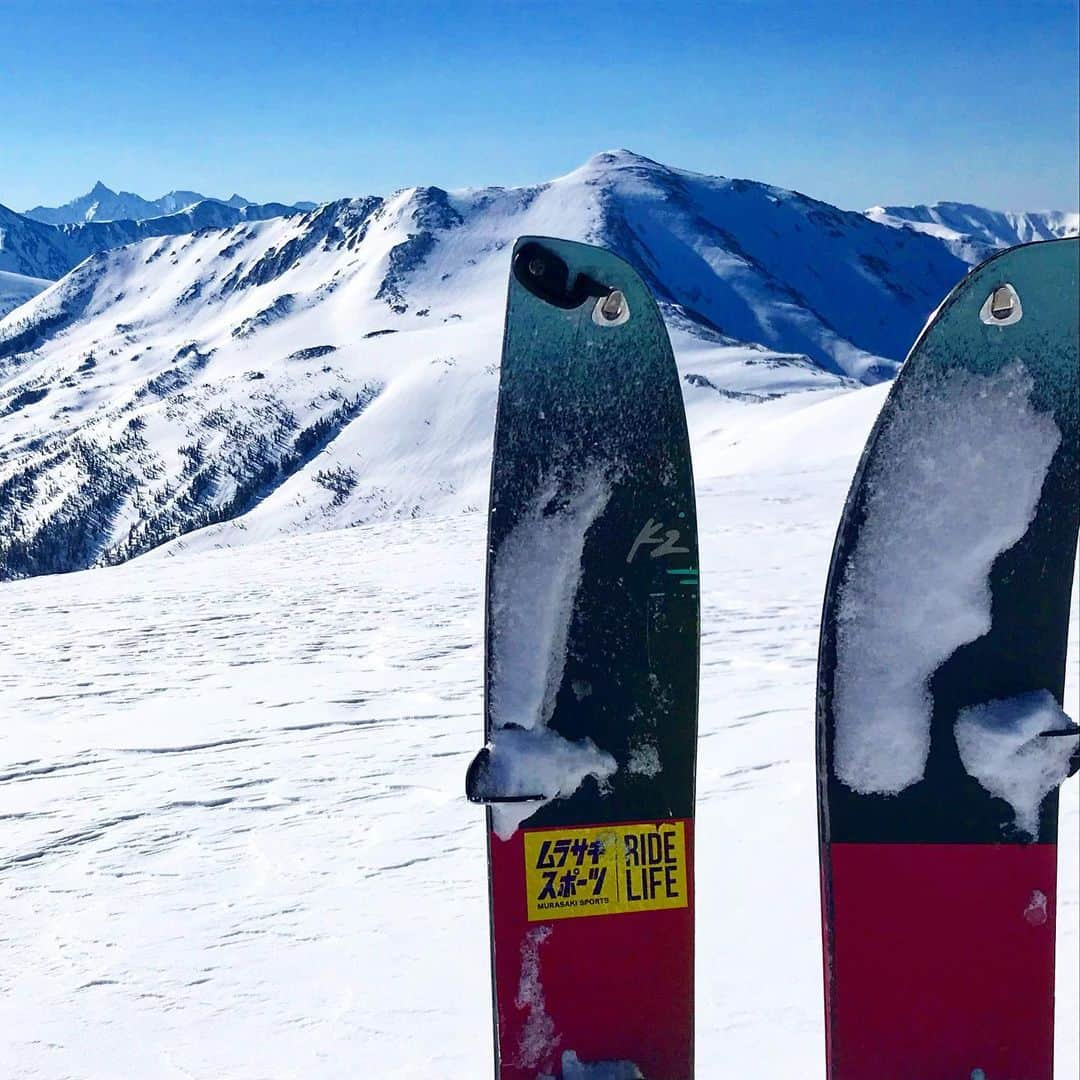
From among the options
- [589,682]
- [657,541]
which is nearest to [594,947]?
[589,682]

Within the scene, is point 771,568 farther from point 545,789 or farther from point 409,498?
point 409,498

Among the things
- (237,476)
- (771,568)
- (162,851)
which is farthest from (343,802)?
(237,476)

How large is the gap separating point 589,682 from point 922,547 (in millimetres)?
1016

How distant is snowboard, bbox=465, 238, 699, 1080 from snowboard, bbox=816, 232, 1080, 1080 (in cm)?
44

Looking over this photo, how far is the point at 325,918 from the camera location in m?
3.62

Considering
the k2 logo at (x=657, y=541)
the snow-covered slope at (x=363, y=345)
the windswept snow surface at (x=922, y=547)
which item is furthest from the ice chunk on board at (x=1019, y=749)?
the snow-covered slope at (x=363, y=345)

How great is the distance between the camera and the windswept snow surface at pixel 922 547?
8.54 feet

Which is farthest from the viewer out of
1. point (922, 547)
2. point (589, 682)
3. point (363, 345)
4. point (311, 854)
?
point (363, 345)

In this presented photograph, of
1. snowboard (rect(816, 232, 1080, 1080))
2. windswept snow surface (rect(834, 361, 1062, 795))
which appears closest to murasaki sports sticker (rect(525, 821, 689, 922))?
snowboard (rect(816, 232, 1080, 1080))

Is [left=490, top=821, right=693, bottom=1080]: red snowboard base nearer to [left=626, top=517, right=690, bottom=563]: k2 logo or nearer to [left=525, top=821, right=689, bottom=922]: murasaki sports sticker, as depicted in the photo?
[left=525, top=821, right=689, bottom=922]: murasaki sports sticker

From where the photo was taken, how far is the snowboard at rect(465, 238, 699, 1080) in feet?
8.80

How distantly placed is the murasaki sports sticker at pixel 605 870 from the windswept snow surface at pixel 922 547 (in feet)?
1.89

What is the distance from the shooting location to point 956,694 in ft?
8.78

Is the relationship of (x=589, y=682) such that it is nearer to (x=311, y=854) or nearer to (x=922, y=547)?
(x=922, y=547)
